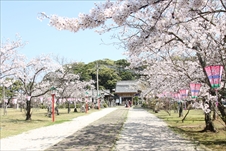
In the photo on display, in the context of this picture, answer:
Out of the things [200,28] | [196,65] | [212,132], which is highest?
[200,28]

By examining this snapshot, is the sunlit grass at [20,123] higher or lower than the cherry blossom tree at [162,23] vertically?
lower

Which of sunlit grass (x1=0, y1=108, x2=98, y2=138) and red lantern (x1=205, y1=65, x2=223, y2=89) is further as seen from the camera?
sunlit grass (x1=0, y1=108, x2=98, y2=138)

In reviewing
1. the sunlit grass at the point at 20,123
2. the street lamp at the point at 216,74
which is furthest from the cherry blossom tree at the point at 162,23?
the sunlit grass at the point at 20,123

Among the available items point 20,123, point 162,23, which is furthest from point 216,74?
point 20,123

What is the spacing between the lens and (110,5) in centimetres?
477

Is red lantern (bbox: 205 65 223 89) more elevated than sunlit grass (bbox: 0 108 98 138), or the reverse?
red lantern (bbox: 205 65 223 89)

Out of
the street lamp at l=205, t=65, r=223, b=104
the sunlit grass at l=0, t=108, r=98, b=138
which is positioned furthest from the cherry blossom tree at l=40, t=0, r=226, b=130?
the sunlit grass at l=0, t=108, r=98, b=138

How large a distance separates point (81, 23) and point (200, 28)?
526cm

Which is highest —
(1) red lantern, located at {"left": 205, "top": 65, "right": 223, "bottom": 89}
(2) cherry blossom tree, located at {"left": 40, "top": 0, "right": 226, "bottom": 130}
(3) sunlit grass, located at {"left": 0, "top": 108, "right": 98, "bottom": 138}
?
(2) cherry blossom tree, located at {"left": 40, "top": 0, "right": 226, "bottom": 130}

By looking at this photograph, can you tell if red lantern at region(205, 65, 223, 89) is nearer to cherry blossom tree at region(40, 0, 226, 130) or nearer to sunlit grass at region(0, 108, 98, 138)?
cherry blossom tree at region(40, 0, 226, 130)

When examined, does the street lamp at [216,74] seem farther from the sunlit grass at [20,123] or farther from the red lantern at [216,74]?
the sunlit grass at [20,123]

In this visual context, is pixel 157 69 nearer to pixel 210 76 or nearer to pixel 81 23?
pixel 210 76

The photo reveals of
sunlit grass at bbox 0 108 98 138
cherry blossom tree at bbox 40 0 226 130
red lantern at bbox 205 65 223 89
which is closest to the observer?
cherry blossom tree at bbox 40 0 226 130

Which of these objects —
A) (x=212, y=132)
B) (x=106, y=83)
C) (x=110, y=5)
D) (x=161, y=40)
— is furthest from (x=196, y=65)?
(x=106, y=83)
